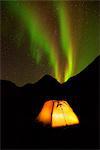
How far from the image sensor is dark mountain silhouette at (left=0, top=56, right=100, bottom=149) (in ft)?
10.0

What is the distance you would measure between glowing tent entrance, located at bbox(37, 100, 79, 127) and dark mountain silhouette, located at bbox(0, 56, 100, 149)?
0.07m

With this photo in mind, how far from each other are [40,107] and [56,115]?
0.76 meters

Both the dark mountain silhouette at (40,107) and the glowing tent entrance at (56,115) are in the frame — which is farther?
the dark mountain silhouette at (40,107)

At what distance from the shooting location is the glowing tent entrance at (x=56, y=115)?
2814 mm

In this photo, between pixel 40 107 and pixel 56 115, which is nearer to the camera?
pixel 56 115

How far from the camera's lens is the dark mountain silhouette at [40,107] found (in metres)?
3.05

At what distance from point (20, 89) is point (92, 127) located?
1281mm

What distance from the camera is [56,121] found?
9.21 feet

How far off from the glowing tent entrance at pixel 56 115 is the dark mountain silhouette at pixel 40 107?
0.07 metres

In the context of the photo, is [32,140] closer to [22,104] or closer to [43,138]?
[43,138]

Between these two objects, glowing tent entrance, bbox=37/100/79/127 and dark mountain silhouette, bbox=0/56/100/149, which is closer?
glowing tent entrance, bbox=37/100/79/127

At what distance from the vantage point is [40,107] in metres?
3.56

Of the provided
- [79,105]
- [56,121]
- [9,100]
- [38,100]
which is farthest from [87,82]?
[56,121]

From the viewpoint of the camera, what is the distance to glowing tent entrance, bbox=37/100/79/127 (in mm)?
2814
